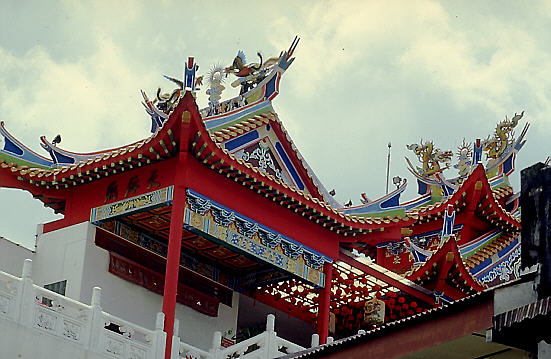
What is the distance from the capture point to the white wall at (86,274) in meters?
22.2

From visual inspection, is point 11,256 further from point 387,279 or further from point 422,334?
point 422,334

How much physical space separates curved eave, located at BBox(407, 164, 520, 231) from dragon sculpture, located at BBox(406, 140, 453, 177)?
1844 mm

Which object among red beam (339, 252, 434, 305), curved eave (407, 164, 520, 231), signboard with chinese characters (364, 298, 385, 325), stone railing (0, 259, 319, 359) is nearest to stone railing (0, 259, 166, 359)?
stone railing (0, 259, 319, 359)

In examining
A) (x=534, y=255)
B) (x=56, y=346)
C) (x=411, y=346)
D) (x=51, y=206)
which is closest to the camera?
(x=534, y=255)

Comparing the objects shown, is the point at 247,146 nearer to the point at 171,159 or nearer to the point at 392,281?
the point at 171,159

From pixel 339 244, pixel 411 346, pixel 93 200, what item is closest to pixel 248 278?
pixel 339 244

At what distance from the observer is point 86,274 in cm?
2217

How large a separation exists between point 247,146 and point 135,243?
2615 millimetres

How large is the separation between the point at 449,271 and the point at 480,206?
151 inches

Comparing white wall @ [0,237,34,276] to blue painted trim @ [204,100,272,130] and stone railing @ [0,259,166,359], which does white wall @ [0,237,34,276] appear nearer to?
stone railing @ [0,259,166,359]

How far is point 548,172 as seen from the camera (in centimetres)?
1192

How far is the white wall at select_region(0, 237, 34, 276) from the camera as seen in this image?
22.6 m

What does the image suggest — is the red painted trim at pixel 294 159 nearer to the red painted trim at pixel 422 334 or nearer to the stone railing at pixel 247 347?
the stone railing at pixel 247 347

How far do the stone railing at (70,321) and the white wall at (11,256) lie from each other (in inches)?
128
